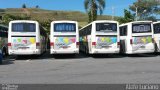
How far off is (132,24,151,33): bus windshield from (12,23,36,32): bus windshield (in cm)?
780

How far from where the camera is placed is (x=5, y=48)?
110ft

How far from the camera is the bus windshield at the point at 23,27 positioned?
28909mm

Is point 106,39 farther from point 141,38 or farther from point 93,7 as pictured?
point 93,7

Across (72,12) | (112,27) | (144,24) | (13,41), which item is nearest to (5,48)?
(13,41)

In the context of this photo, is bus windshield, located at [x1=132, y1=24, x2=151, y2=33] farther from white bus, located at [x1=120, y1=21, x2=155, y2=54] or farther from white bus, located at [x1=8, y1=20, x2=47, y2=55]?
white bus, located at [x1=8, y1=20, x2=47, y2=55]

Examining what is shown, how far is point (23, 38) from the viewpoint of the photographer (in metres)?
28.7

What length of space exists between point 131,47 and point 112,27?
221 cm

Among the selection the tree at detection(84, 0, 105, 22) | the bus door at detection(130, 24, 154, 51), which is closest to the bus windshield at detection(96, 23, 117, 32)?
the bus door at detection(130, 24, 154, 51)

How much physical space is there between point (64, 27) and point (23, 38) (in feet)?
10.6

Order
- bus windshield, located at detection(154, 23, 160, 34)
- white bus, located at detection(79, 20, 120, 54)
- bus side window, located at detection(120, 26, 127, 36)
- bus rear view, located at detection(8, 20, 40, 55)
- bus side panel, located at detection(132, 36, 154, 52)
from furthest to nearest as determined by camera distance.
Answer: bus windshield, located at detection(154, 23, 160, 34) < bus side window, located at detection(120, 26, 127, 36) < bus side panel, located at detection(132, 36, 154, 52) < white bus, located at detection(79, 20, 120, 54) < bus rear view, located at detection(8, 20, 40, 55)

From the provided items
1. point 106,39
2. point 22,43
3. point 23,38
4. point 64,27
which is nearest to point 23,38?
point 23,38

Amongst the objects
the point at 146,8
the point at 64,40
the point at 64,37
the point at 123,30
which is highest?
the point at 146,8

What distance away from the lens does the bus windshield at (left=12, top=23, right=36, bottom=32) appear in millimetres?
28909

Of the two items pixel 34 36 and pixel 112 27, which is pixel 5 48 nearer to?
pixel 34 36
